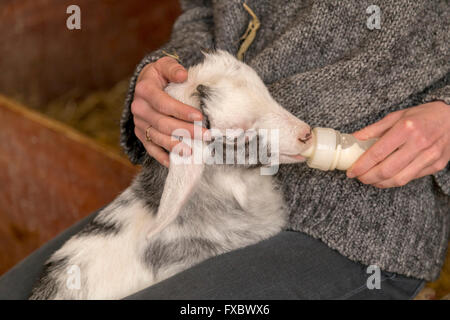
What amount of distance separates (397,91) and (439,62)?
13 centimetres

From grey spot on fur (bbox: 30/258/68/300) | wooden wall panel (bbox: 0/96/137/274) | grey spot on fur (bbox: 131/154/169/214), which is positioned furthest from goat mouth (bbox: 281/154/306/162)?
wooden wall panel (bbox: 0/96/137/274)

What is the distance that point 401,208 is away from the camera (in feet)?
4.09

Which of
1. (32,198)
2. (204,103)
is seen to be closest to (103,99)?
(32,198)

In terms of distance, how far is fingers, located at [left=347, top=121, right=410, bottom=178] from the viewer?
1.08 metres

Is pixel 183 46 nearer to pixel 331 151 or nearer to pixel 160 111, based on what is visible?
pixel 160 111

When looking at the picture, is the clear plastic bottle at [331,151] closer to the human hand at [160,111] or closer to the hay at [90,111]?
the human hand at [160,111]

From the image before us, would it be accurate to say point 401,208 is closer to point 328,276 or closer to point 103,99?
point 328,276

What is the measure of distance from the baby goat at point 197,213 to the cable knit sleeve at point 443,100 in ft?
1.16

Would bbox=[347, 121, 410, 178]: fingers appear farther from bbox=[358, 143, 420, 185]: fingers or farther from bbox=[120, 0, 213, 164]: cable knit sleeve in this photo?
bbox=[120, 0, 213, 164]: cable knit sleeve

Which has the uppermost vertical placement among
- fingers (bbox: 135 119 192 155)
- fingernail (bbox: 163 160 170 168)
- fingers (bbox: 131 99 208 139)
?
fingers (bbox: 131 99 208 139)

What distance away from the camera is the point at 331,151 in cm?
108

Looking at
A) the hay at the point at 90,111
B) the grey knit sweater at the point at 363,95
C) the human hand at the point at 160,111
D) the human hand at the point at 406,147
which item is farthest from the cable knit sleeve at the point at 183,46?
the hay at the point at 90,111

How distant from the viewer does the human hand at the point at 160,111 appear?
1117 mm

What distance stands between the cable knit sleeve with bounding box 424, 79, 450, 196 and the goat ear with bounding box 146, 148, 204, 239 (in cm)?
61
